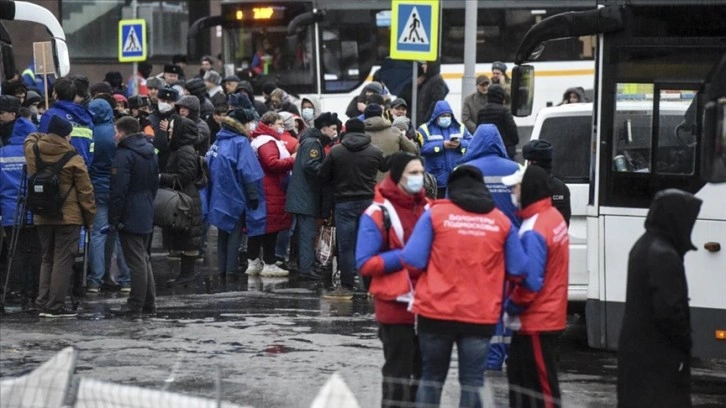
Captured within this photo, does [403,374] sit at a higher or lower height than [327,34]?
lower

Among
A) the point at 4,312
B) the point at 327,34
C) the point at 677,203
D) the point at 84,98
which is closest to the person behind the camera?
the point at 677,203

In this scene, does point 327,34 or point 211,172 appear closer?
point 211,172

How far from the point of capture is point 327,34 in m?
29.2

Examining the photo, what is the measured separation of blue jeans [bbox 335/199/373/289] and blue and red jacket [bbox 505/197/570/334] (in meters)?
6.09

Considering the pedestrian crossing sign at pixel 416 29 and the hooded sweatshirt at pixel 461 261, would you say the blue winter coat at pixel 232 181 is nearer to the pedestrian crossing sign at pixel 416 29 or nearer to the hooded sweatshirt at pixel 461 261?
the pedestrian crossing sign at pixel 416 29

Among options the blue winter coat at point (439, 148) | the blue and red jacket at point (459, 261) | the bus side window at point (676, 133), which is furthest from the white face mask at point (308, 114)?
the blue and red jacket at point (459, 261)

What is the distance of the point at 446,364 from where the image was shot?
8.73 m

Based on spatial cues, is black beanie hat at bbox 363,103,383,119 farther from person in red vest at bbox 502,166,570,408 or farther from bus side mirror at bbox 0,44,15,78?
person in red vest at bbox 502,166,570,408

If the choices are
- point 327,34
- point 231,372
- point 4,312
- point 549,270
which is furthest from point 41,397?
point 327,34

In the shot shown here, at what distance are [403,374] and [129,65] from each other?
100 ft

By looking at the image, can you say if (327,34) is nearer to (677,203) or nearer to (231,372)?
(231,372)

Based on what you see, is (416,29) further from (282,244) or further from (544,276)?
(544,276)

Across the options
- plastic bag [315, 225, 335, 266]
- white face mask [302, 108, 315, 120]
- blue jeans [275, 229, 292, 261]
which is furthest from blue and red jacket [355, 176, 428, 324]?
white face mask [302, 108, 315, 120]

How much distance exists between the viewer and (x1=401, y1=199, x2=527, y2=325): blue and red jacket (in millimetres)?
8391
